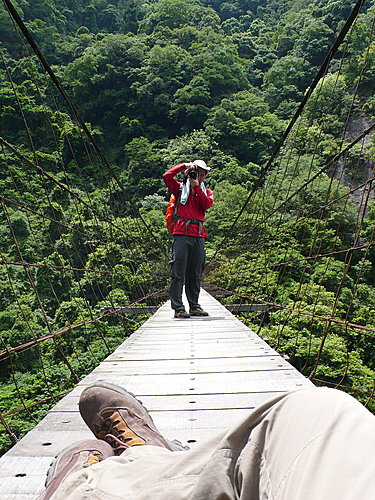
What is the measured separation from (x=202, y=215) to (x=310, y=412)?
166 centimetres

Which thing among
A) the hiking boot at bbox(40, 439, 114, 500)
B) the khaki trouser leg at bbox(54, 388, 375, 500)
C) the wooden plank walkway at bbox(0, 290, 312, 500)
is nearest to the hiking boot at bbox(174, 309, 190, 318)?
the wooden plank walkway at bbox(0, 290, 312, 500)

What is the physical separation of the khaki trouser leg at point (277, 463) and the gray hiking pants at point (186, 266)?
1.53 m

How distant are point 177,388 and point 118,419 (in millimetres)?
319

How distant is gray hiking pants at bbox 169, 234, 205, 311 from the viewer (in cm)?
188

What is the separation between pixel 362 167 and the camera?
13773 mm

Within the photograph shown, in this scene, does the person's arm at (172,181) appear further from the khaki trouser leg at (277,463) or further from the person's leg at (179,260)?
the khaki trouser leg at (277,463)

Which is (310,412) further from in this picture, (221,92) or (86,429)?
(221,92)

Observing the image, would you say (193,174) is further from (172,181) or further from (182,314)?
(182,314)

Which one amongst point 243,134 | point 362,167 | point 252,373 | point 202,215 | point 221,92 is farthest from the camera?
point 221,92

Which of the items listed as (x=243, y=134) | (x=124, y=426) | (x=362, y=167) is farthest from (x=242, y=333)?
(x=243, y=134)

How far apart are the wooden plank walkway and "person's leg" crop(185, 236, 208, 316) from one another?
23.6 inches

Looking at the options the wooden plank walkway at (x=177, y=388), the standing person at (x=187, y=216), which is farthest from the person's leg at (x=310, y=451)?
the standing person at (x=187, y=216)

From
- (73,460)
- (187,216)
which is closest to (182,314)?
(187,216)

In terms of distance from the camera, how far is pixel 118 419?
20.5 inches
